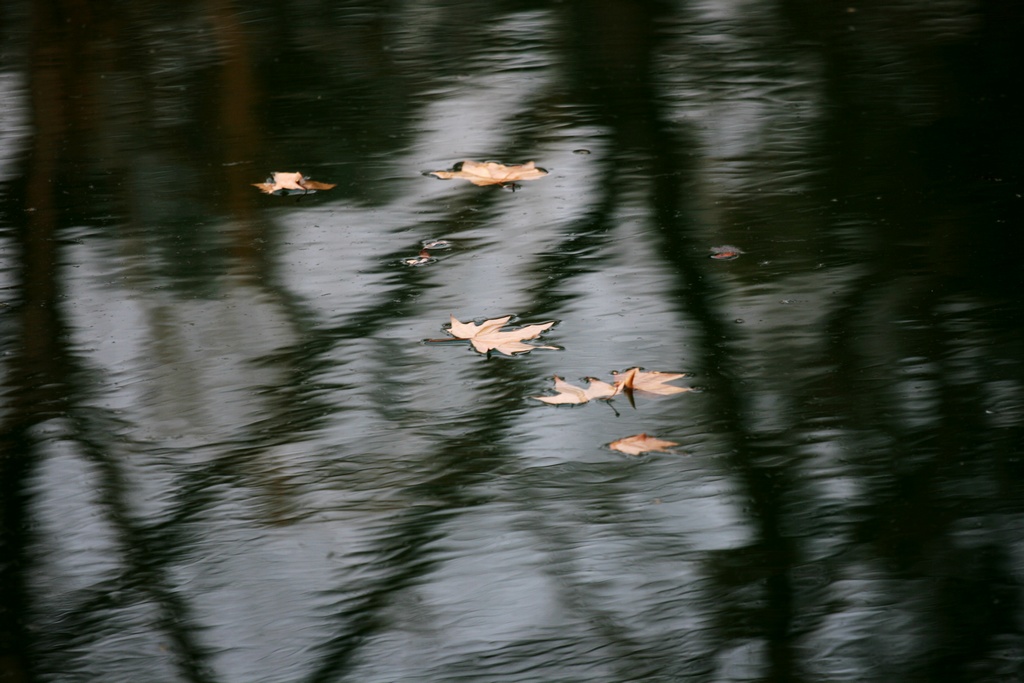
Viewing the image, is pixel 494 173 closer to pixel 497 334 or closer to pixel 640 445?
pixel 497 334

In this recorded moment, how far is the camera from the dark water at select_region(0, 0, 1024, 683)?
213cm

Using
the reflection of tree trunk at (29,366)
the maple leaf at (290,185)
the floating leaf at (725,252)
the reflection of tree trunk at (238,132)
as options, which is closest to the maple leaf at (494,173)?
the maple leaf at (290,185)

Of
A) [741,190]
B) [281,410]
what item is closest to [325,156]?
[741,190]

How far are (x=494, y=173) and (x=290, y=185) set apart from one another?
733mm

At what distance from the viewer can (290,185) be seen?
14.4 feet

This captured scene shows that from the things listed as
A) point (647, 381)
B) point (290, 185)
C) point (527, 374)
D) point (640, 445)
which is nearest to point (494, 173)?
point (290, 185)

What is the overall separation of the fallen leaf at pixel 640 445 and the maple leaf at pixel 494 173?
5.92 feet

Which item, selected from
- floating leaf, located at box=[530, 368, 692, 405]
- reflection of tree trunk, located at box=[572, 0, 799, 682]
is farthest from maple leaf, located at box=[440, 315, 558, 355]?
reflection of tree trunk, located at box=[572, 0, 799, 682]

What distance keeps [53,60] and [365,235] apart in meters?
3.23

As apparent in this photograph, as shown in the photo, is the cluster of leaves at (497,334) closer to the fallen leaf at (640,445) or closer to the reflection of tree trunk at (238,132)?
the fallen leaf at (640,445)

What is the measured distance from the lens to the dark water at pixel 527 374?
83.9 inches

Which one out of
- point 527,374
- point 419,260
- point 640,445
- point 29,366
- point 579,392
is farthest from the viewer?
point 419,260

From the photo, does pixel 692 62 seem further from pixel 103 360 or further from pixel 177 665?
pixel 177 665

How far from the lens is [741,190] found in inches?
159
